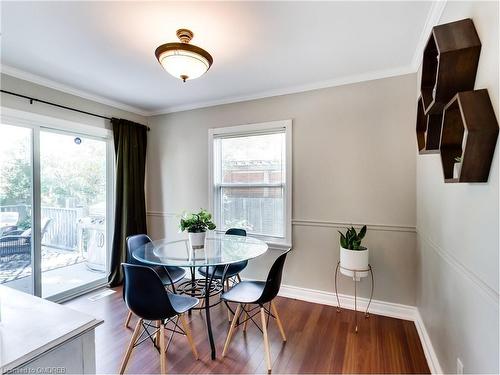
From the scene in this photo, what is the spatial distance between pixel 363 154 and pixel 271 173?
3.62 ft

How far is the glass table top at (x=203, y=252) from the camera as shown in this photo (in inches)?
80.4

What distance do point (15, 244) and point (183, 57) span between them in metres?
2.68

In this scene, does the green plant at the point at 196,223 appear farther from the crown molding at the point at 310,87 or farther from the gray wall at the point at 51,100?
the gray wall at the point at 51,100

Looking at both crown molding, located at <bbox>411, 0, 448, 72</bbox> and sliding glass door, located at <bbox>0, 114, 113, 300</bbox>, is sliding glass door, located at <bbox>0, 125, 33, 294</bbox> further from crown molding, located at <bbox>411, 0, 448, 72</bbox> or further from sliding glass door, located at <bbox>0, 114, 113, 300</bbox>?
crown molding, located at <bbox>411, 0, 448, 72</bbox>

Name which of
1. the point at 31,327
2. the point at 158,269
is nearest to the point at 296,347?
the point at 158,269

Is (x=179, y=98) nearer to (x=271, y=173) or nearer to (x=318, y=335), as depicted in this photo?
(x=271, y=173)

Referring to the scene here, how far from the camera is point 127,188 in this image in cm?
369

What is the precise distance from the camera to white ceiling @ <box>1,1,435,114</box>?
1757mm

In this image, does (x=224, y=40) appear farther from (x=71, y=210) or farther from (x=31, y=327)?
(x=71, y=210)

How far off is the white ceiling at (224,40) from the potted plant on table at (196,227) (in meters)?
1.53

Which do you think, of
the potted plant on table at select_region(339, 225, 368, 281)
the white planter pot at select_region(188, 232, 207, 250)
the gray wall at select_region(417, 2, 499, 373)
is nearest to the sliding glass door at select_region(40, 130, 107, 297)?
the white planter pot at select_region(188, 232, 207, 250)

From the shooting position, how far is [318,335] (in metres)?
2.33

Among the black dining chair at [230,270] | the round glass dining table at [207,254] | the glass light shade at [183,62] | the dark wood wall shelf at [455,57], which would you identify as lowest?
the black dining chair at [230,270]

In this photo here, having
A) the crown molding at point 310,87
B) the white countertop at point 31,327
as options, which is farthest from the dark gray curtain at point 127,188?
the white countertop at point 31,327
